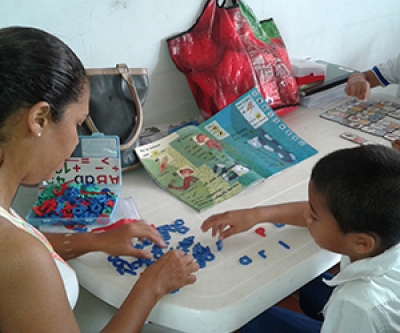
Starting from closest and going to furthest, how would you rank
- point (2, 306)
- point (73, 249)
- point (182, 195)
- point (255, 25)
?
point (2, 306) → point (73, 249) → point (182, 195) → point (255, 25)

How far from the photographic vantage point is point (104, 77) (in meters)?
1.04

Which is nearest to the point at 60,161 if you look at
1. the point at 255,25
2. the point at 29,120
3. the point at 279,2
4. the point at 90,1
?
the point at 29,120

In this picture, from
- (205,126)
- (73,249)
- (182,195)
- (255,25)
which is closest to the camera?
(73,249)

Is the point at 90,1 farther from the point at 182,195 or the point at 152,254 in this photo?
the point at 152,254

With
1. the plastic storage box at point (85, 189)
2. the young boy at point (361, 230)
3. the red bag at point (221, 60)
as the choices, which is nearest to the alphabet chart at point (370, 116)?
the red bag at point (221, 60)

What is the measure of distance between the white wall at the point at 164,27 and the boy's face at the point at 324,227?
714 mm

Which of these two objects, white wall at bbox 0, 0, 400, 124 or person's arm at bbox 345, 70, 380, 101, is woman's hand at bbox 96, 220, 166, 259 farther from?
person's arm at bbox 345, 70, 380, 101

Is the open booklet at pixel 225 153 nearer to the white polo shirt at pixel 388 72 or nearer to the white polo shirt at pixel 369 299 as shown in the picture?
the white polo shirt at pixel 369 299

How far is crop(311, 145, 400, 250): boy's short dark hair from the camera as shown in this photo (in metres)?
0.63

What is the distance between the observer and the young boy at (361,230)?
0.63 meters

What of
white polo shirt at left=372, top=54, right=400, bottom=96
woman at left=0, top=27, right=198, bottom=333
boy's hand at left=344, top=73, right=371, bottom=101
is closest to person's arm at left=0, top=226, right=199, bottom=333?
woman at left=0, top=27, right=198, bottom=333

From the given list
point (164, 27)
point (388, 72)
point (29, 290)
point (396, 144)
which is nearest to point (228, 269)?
point (29, 290)

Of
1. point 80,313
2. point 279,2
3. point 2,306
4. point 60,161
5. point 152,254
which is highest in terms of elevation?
point 279,2

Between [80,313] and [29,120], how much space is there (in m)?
0.48
